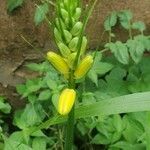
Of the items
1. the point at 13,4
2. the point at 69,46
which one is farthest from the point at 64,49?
the point at 13,4

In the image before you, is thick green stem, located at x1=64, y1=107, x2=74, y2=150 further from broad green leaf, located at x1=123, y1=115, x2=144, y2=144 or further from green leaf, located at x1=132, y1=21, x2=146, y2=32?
green leaf, located at x1=132, y1=21, x2=146, y2=32

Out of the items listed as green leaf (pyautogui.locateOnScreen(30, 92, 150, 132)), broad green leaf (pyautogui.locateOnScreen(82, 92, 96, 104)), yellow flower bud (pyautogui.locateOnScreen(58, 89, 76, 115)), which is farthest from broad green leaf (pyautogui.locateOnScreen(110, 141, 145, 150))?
yellow flower bud (pyautogui.locateOnScreen(58, 89, 76, 115))

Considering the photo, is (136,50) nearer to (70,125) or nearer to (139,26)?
(139,26)

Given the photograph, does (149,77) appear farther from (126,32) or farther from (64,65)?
(64,65)

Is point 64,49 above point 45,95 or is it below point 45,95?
above

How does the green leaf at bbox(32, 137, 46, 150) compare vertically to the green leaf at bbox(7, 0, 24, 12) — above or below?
below

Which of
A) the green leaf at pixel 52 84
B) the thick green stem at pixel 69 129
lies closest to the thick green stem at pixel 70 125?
the thick green stem at pixel 69 129
